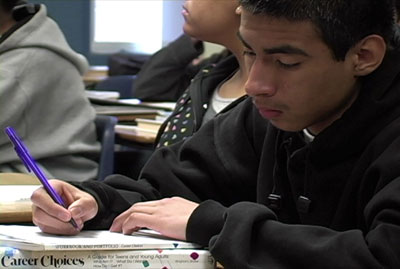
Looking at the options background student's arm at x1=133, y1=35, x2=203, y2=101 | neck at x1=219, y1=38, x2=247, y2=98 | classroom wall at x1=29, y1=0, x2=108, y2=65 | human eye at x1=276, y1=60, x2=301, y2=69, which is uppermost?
human eye at x1=276, y1=60, x2=301, y2=69

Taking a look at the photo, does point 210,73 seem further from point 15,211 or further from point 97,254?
point 97,254

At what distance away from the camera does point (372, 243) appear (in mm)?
975

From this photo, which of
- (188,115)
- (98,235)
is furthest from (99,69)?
(98,235)

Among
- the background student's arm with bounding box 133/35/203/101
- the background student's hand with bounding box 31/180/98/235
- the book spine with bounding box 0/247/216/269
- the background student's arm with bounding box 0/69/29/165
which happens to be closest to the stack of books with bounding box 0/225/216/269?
the book spine with bounding box 0/247/216/269

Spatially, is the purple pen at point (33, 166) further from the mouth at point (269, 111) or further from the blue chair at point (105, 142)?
the blue chair at point (105, 142)

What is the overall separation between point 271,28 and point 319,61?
83 millimetres

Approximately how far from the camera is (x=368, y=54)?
114 cm

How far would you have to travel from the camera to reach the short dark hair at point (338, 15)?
1.10 m

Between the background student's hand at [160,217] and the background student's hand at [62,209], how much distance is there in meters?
0.05

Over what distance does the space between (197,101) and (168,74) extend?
9.61 feet

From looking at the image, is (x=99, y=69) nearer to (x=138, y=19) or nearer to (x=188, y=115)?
(x=138, y=19)

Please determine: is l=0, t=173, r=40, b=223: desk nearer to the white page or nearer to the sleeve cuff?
the white page

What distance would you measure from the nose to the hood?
1565 millimetres

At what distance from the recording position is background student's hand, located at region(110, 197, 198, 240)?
1.12 meters
